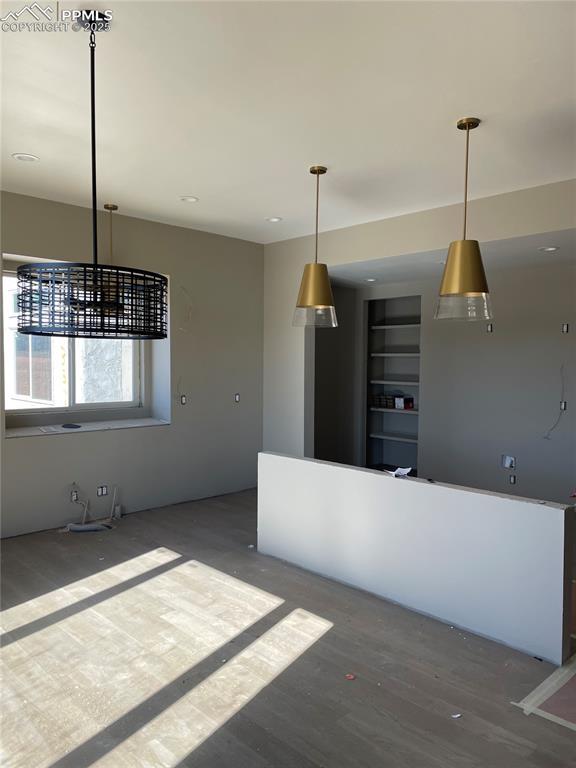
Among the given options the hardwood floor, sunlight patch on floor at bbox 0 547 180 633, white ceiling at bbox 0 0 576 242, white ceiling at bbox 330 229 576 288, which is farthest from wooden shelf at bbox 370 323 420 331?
sunlight patch on floor at bbox 0 547 180 633

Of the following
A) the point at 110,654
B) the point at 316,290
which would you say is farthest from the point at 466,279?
the point at 110,654

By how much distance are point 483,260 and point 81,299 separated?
4269mm

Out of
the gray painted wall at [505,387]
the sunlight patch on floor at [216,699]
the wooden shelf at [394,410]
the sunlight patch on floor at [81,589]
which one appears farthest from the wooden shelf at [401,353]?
the sunlight patch on floor at [216,699]

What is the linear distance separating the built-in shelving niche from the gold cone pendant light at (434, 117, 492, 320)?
4.23 metres

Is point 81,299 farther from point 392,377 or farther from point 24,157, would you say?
point 392,377

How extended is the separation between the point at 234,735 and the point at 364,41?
2.93 m

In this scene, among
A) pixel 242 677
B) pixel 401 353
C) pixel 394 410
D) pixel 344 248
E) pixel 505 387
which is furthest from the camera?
pixel 401 353

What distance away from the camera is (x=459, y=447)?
6.28 metres

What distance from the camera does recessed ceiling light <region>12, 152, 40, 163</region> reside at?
11.8ft

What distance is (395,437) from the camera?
23.9 feet

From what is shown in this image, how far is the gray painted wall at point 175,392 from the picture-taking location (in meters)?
4.65

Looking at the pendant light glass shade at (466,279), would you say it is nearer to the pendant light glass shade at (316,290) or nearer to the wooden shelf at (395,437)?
the pendant light glass shade at (316,290)

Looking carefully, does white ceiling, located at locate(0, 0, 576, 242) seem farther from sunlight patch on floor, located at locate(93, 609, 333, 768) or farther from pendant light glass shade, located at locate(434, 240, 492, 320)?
sunlight patch on floor, located at locate(93, 609, 333, 768)

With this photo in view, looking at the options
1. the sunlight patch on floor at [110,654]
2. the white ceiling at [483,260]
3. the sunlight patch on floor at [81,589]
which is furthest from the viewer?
the white ceiling at [483,260]
